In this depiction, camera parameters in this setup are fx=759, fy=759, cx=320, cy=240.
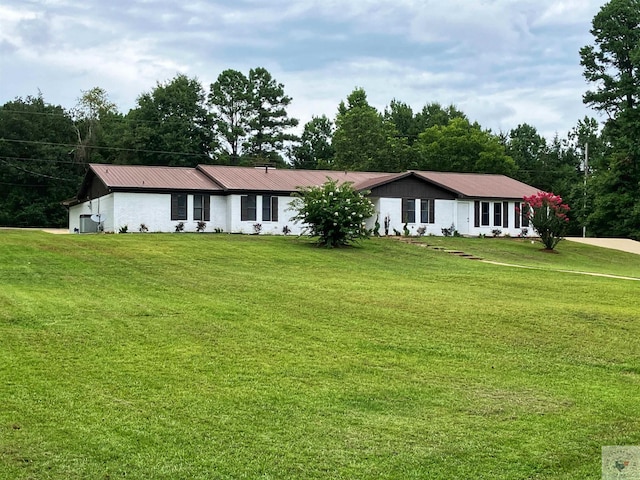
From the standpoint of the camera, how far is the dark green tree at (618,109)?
53281mm

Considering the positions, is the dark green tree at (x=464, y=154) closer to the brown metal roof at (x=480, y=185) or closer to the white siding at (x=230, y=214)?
the brown metal roof at (x=480, y=185)

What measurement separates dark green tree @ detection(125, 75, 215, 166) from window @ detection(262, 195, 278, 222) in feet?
85.2

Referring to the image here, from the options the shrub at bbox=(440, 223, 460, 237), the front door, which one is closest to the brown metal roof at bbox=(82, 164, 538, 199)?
the front door

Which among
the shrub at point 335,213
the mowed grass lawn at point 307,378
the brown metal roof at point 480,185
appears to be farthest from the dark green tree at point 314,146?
the mowed grass lawn at point 307,378

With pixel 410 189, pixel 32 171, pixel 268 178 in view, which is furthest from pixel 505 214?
pixel 32 171

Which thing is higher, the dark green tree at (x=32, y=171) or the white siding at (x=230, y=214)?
the dark green tree at (x=32, y=171)

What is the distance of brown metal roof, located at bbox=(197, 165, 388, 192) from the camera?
3997 cm

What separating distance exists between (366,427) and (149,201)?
31.8 metres

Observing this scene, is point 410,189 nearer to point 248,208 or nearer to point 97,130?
point 248,208

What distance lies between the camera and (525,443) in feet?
22.7

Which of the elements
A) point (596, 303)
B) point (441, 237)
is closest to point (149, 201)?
point (441, 237)

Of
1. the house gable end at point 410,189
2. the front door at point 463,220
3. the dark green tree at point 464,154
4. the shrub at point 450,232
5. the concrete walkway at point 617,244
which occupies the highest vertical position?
the dark green tree at point 464,154

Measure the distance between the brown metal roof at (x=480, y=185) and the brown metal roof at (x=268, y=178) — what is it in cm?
418

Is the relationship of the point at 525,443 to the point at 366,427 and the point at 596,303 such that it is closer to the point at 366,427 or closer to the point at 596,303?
the point at 366,427
